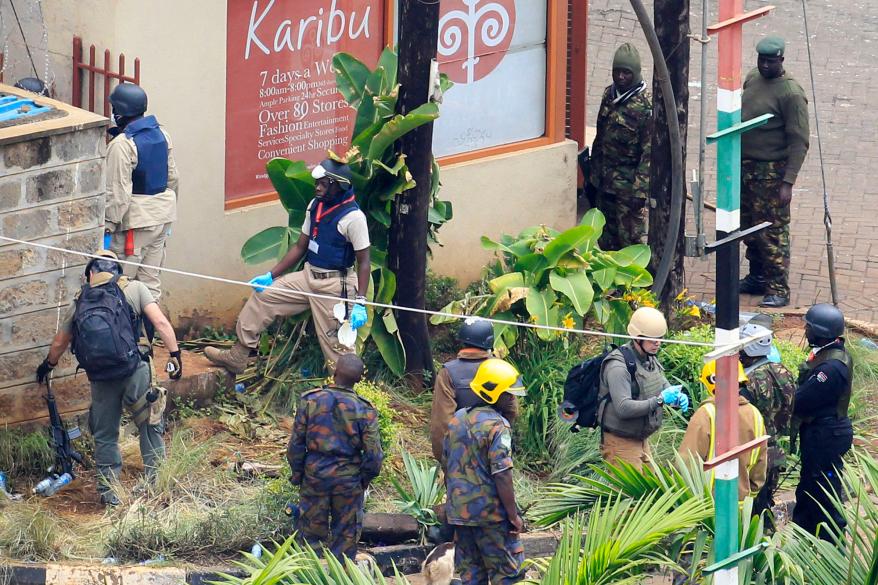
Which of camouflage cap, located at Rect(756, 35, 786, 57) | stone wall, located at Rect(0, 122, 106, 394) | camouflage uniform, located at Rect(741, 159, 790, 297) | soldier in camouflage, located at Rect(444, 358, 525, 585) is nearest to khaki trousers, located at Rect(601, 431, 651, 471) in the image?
soldier in camouflage, located at Rect(444, 358, 525, 585)

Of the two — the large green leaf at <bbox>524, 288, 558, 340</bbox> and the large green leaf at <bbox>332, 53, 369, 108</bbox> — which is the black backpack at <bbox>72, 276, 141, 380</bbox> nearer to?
the large green leaf at <bbox>332, 53, 369, 108</bbox>

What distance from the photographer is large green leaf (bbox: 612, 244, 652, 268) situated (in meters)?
10.5

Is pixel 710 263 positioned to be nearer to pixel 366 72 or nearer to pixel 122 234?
pixel 366 72

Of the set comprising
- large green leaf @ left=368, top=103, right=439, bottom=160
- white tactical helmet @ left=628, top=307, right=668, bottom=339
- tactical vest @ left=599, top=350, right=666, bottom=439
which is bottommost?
tactical vest @ left=599, top=350, right=666, bottom=439

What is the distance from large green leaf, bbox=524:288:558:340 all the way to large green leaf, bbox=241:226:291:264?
156 centimetres

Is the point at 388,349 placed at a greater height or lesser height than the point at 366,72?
lesser

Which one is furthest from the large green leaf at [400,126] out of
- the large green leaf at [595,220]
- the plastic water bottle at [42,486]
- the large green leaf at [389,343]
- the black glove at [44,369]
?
the plastic water bottle at [42,486]

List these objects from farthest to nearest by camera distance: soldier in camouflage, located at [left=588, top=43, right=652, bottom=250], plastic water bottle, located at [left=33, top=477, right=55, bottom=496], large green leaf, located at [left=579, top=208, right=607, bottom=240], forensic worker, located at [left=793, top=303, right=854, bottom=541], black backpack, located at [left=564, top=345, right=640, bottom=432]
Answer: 1. soldier in camouflage, located at [left=588, top=43, right=652, bottom=250]
2. large green leaf, located at [left=579, top=208, right=607, bottom=240]
3. plastic water bottle, located at [left=33, top=477, right=55, bottom=496]
4. black backpack, located at [left=564, top=345, right=640, bottom=432]
5. forensic worker, located at [left=793, top=303, right=854, bottom=541]

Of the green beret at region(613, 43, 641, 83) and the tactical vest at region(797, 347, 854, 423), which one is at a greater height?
the green beret at region(613, 43, 641, 83)

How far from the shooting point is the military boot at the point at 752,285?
12.0 m

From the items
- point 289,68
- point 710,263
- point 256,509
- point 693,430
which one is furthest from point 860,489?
point 710,263

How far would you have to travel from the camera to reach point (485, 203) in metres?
11.5

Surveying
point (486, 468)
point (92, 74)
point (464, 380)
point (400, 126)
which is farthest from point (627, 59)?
point (486, 468)

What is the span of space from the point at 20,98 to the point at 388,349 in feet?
8.69
